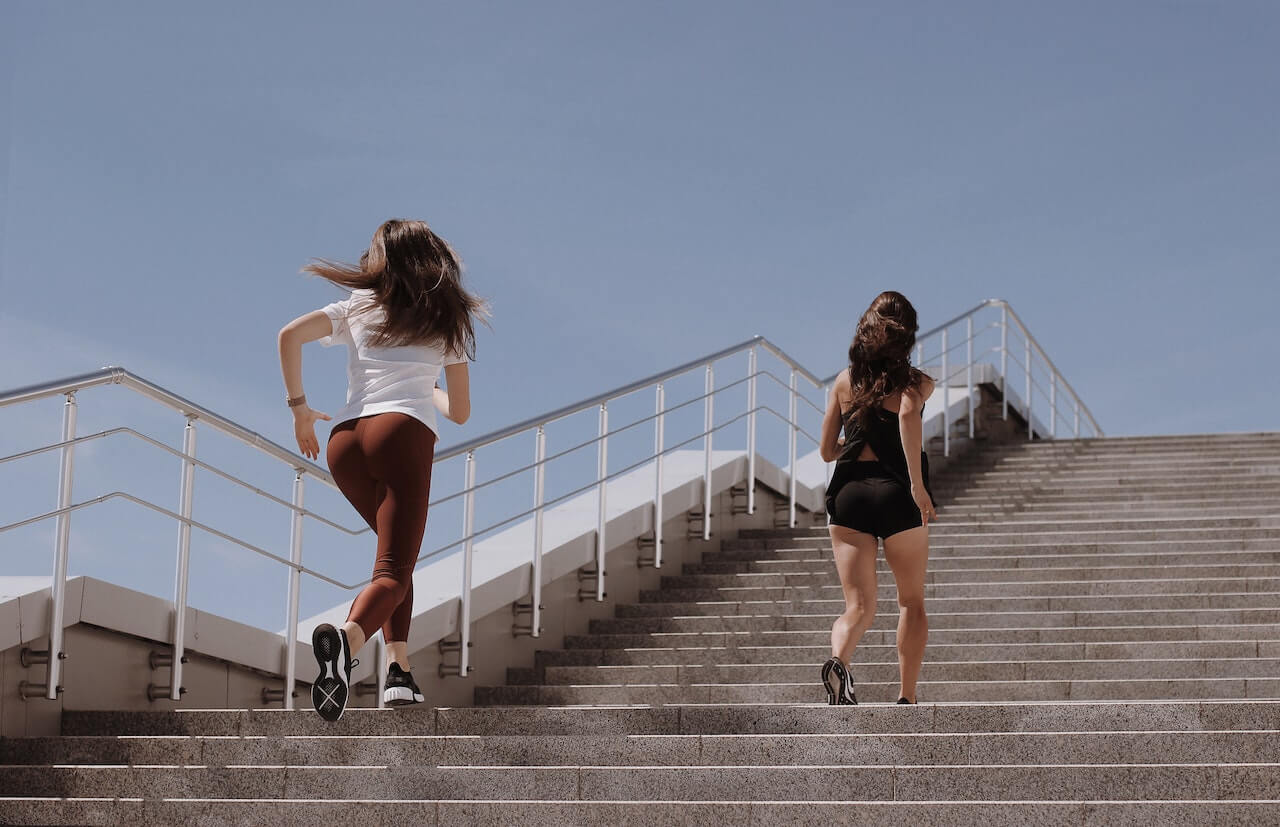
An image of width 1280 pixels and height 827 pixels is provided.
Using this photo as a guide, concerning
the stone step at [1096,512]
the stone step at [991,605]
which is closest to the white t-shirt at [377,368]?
the stone step at [991,605]

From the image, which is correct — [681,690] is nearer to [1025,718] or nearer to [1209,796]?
[1025,718]

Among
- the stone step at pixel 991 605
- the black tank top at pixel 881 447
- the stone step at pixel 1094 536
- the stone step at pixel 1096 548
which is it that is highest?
the stone step at pixel 1094 536

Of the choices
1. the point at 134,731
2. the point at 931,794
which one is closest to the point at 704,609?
the point at 134,731

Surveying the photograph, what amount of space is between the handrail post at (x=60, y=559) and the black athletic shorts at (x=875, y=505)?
2.64 meters

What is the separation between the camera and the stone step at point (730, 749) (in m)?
4.65

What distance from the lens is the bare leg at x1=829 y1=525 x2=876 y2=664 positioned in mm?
5613

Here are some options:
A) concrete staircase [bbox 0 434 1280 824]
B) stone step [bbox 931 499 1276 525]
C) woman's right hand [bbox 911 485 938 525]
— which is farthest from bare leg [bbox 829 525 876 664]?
stone step [bbox 931 499 1276 525]

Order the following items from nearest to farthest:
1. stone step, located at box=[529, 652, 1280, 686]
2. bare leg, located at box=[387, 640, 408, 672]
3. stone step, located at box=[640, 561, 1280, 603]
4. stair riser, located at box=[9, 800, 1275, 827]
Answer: stair riser, located at box=[9, 800, 1275, 827] → bare leg, located at box=[387, 640, 408, 672] → stone step, located at box=[529, 652, 1280, 686] → stone step, located at box=[640, 561, 1280, 603]

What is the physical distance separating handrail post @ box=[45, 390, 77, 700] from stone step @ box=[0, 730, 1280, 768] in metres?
0.54

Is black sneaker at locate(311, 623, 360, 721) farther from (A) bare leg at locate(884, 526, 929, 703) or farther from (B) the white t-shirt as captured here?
(A) bare leg at locate(884, 526, 929, 703)

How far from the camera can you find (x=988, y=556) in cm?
906

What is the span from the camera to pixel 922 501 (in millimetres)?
5625

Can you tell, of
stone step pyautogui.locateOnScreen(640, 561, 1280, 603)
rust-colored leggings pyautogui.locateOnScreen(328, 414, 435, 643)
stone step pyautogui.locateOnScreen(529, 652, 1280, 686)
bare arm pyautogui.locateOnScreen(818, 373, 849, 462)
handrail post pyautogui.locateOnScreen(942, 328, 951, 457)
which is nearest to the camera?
rust-colored leggings pyautogui.locateOnScreen(328, 414, 435, 643)

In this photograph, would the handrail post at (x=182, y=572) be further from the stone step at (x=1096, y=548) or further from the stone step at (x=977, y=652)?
the stone step at (x=1096, y=548)
